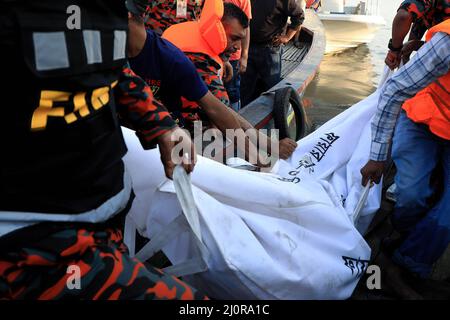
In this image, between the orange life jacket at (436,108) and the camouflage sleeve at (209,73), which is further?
the camouflage sleeve at (209,73)

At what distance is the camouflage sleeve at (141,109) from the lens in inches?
52.9

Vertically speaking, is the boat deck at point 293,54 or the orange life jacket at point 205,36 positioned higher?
the orange life jacket at point 205,36

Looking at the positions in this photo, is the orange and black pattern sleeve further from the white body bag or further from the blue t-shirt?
the white body bag

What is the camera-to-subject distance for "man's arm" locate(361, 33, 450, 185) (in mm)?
2018

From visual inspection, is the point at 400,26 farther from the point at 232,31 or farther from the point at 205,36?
the point at 205,36

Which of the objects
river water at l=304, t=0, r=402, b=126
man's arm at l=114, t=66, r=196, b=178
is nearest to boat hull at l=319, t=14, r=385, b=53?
river water at l=304, t=0, r=402, b=126

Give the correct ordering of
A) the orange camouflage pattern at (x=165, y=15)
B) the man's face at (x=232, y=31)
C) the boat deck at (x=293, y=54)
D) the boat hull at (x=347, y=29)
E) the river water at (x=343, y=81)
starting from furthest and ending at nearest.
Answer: the boat hull at (x=347, y=29) → the river water at (x=343, y=81) → the boat deck at (x=293, y=54) → the orange camouflage pattern at (x=165, y=15) → the man's face at (x=232, y=31)

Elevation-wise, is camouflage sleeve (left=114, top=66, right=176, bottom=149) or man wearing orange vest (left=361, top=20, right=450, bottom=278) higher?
camouflage sleeve (left=114, top=66, right=176, bottom=149)

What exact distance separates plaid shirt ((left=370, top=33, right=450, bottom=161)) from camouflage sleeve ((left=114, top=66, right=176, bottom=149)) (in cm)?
134

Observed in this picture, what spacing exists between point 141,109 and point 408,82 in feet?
4.67

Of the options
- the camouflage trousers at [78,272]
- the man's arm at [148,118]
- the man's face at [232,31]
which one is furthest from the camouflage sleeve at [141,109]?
the man's face at [232,31]

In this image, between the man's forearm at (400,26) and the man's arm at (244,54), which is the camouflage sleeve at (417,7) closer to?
the man's forearm at (400,26)

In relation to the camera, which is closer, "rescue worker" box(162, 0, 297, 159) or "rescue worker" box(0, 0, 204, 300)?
"rescue worker" box(0, 0, 204, 300)

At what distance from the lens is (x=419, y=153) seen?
7.89 ft
